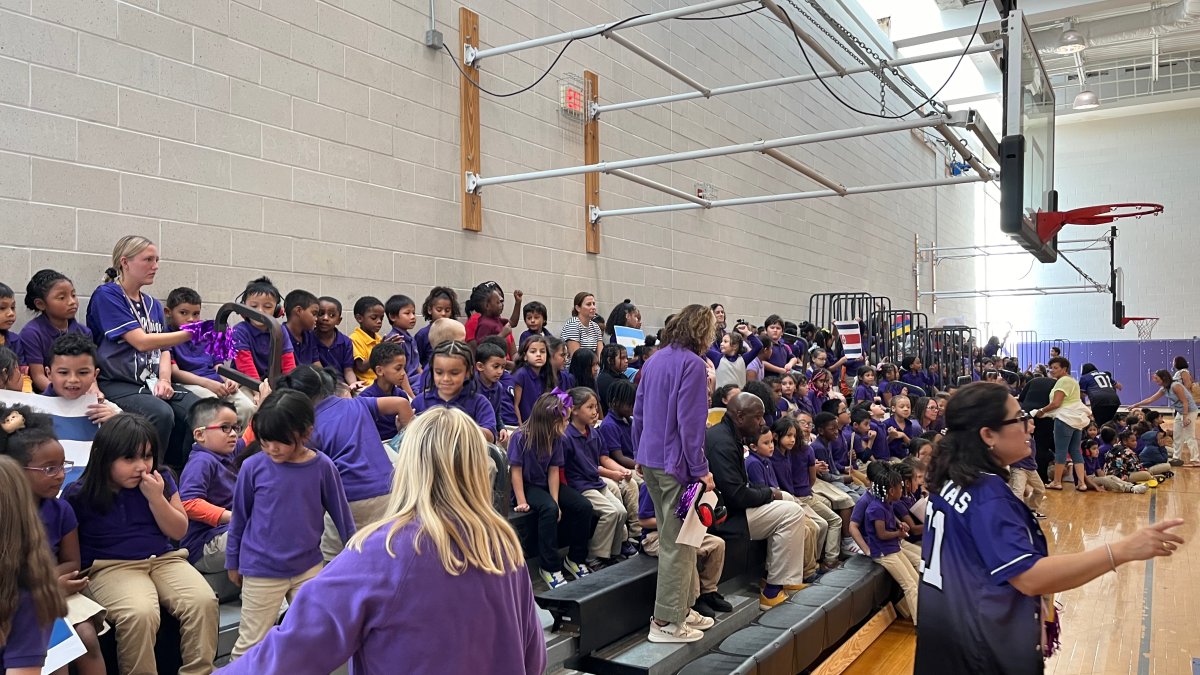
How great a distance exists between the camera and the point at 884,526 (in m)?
6.21

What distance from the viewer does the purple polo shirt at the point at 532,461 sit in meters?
4.95

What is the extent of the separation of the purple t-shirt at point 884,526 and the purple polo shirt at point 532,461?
2.50 metres

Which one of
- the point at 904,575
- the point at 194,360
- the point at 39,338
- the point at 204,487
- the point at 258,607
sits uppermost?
the point at 39,338

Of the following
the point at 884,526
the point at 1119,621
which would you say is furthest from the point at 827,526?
the point at 1119,621

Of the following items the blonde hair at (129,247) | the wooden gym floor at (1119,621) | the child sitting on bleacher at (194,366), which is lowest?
the wooden gym floor at (1119,621)

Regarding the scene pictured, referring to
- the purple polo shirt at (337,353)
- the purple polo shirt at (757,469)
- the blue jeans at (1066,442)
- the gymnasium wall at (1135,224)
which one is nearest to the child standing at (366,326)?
the purple polo shirt at (337,353)

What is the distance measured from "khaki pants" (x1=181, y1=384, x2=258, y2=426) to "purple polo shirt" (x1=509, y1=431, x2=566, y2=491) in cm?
137

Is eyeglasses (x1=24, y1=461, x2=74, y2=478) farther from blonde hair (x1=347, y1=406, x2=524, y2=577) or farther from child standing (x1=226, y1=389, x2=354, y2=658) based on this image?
blonde hair (x1=347, y1=406, x2=524, y2=577)

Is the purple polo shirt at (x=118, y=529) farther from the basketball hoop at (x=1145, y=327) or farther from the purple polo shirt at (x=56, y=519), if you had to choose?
the basketball hoop at (x=1145, y=327)

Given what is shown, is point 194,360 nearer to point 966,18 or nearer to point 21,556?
point 21,556

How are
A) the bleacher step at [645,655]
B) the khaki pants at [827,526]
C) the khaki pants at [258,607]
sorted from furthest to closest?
the khaki pants at [827,526]
the bleacher step at [645,655]
the khaki pants at [258,607]

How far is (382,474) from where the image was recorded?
3926 millimetres

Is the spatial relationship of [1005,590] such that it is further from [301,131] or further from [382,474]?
[301,131]

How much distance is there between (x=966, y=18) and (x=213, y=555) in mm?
15417
